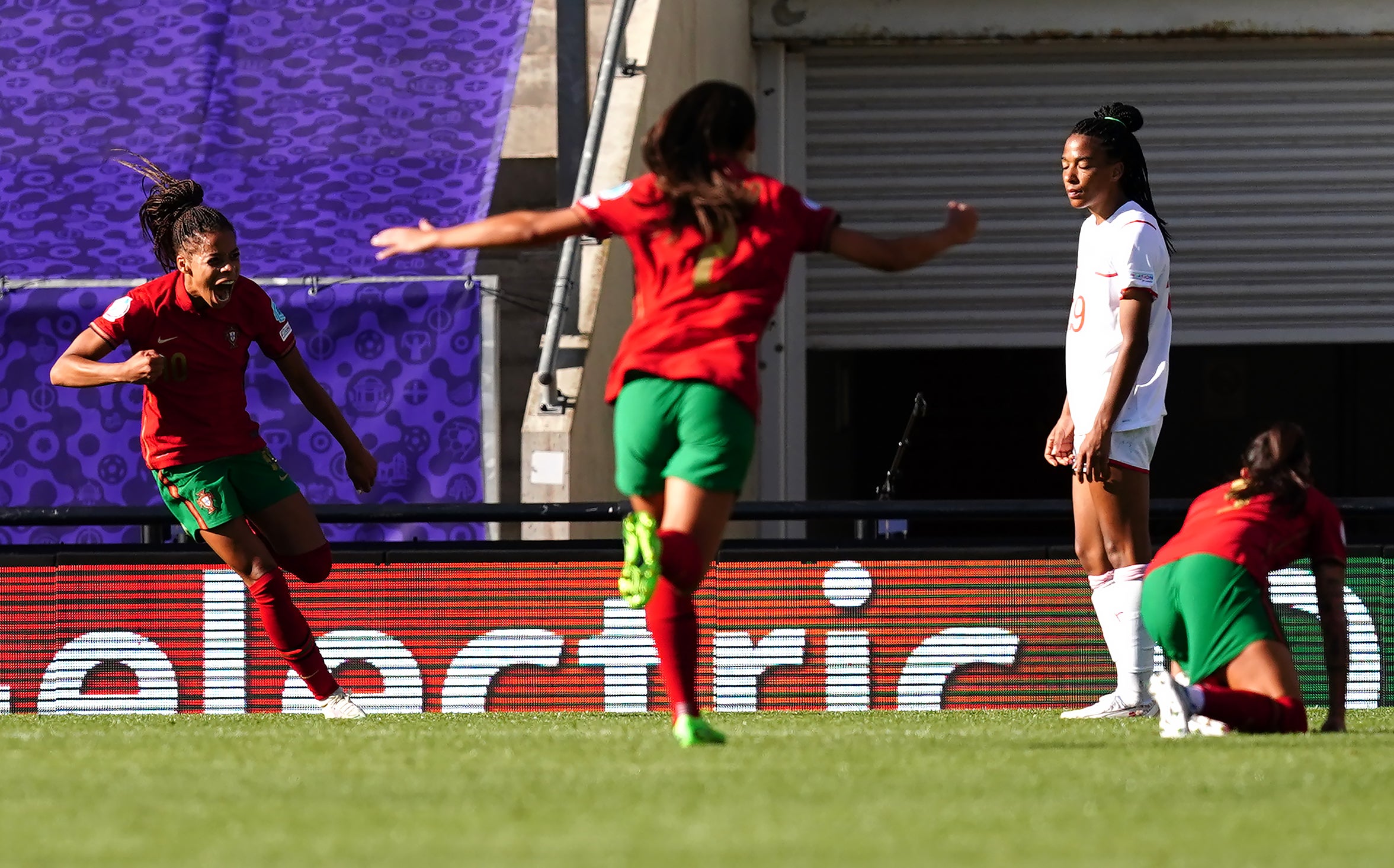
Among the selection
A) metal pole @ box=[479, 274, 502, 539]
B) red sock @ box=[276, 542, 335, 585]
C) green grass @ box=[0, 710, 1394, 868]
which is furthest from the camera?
metal pole @ box=[479, 274, 502, 539]

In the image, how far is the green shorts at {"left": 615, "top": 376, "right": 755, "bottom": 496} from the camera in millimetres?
5020

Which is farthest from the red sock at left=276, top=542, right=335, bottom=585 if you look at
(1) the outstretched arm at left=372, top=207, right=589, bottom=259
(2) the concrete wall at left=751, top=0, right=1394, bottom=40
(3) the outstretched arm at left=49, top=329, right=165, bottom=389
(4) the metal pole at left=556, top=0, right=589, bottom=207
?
(2) the concrete wall at left=751, top=0, right=1394, bottom=40

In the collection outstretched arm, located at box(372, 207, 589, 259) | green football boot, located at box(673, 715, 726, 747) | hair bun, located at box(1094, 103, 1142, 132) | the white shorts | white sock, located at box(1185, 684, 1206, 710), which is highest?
hair bun, located at box(1094, 103, 1142, 132)

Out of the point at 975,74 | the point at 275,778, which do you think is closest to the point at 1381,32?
the point at 975,74

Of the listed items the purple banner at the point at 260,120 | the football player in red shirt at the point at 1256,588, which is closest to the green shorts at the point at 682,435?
the football player in red shirt at the point at 1256,588

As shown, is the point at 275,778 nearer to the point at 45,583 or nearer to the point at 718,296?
the point at 718,296

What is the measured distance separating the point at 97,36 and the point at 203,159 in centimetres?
146

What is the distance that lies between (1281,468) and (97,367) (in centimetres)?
383

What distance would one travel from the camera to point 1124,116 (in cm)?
684

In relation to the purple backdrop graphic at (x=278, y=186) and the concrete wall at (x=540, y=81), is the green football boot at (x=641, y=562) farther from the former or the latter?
the concrete wall at (x=540, y=81)

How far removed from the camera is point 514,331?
10781 mm

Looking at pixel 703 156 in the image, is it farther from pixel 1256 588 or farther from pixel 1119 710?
pixel 1119 710

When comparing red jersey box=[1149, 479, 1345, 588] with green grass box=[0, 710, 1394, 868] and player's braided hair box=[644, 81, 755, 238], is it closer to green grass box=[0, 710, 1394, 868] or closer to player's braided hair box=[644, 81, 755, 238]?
green grass box=[0, 710, 1394, 868]

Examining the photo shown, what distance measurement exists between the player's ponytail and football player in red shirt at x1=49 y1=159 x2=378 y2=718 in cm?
324
